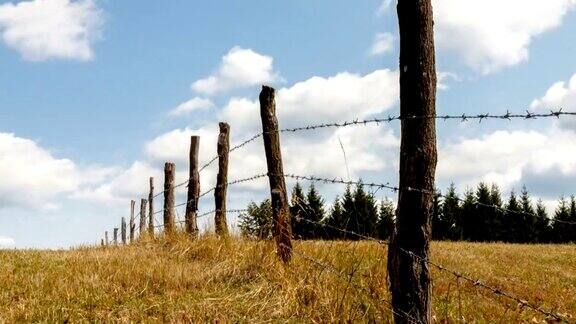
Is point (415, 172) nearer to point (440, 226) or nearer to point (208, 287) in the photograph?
point (208, 287)

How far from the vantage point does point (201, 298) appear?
7.37m

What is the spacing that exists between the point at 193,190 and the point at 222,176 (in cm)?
173

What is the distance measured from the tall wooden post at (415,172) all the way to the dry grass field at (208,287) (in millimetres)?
384

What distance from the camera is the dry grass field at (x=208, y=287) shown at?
664cm

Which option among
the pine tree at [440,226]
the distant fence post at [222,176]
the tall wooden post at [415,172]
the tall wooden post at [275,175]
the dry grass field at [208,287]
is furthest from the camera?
the pine tree at [440,226]

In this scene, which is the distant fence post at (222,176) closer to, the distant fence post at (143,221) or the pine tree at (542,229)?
the distant fence post at (143,221)

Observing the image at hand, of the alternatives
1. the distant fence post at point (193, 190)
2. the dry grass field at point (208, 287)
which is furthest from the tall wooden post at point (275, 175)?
the distant fence post at point (193, 190)

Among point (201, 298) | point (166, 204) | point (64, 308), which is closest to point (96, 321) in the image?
point (64, 308)

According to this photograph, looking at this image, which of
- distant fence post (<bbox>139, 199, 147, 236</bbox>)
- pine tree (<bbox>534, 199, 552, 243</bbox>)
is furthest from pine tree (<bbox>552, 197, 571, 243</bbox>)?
distant fence post (<bbox>139, 199, 147, 236</bbox>)

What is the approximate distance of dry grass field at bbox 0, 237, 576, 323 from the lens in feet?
21.8

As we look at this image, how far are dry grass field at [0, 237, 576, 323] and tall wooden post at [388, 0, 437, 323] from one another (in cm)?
38

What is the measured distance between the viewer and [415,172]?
5.27m

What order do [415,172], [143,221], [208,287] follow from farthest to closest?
1. [143,221]
2. [208,287]
3. [415,172]

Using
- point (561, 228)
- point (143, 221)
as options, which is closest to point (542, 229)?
point (561, 228)
